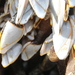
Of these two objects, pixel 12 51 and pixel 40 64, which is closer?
pixel 12 51

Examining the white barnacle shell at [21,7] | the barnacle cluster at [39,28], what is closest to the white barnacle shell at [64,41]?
the barnacle cluster at [39,28]

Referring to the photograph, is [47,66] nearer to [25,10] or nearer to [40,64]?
[40,64]

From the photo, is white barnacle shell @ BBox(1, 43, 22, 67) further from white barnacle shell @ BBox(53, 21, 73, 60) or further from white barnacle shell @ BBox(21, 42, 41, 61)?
white barnacle shell @ BBox(53, 21, 73, 60)

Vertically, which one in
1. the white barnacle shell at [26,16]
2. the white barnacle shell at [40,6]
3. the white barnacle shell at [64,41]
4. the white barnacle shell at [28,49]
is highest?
the white barnacle shell at [40,6]

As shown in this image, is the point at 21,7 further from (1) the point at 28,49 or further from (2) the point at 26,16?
(1) the point at 28,49

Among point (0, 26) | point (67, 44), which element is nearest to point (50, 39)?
point (67, 44)

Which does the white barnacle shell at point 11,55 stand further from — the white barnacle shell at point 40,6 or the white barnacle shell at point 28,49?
the white barnacle shell at point 40,6
